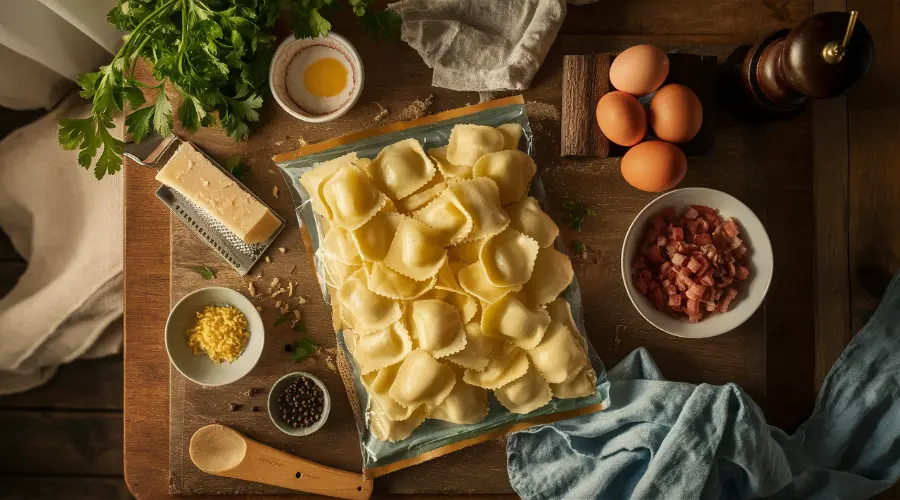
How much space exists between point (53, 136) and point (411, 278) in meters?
1.06

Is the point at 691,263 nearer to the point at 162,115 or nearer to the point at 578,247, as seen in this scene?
the point at 578,247

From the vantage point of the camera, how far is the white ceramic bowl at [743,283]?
1175 mm

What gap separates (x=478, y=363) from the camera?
1.09 m

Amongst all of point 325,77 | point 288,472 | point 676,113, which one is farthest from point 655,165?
point 288,472

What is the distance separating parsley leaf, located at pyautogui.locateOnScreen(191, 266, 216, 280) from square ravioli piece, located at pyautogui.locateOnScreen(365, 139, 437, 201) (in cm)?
43

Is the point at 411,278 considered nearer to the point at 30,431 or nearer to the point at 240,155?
the point at 240,155

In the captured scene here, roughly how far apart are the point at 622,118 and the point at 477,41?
35 centimetres

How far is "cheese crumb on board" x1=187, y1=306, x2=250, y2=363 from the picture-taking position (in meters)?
1.23

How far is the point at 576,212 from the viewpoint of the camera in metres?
1.27

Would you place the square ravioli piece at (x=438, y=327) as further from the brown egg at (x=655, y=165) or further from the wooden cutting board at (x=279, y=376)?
the brown egg at (x=655, y=165)

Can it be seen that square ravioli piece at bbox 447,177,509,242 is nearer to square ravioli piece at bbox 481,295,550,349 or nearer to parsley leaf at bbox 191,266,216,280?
square ravioli piece at bbox 481,295,550,349

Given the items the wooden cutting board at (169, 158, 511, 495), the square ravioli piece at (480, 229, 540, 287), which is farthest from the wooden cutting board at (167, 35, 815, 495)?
the square ravioli piece at (480, 229, 540, 287)

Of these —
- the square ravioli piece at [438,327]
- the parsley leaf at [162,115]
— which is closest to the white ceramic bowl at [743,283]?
the square ravioli piece at [438,327]

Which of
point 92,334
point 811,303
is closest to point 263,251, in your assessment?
point 92,334
